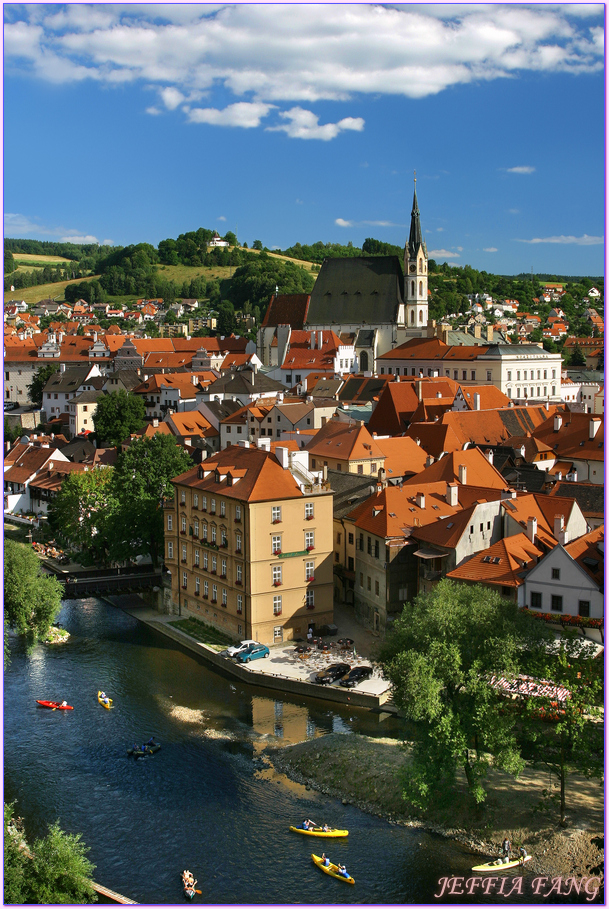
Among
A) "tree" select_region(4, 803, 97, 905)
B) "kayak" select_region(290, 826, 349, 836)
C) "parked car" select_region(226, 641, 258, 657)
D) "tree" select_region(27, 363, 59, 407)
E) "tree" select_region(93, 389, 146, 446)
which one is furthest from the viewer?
"tree" select_region(27, 363, 59, 407)

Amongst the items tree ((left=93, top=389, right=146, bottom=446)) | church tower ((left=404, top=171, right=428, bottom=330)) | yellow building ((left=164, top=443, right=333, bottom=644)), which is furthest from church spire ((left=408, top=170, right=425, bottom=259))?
yellow building ((left=164, top=443, right=333, bottom=644))

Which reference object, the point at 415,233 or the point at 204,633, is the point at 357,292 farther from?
the point at 204,633

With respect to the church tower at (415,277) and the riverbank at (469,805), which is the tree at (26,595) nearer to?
the riverbank at (469,805)

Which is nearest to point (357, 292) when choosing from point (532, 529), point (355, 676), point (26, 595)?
point (532, 529)

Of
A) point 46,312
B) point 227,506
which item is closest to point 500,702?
point 227,506

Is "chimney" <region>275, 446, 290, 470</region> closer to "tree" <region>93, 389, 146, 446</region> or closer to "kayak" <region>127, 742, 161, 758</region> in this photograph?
"kayak" <region>127, 742, 161, 758</region>
